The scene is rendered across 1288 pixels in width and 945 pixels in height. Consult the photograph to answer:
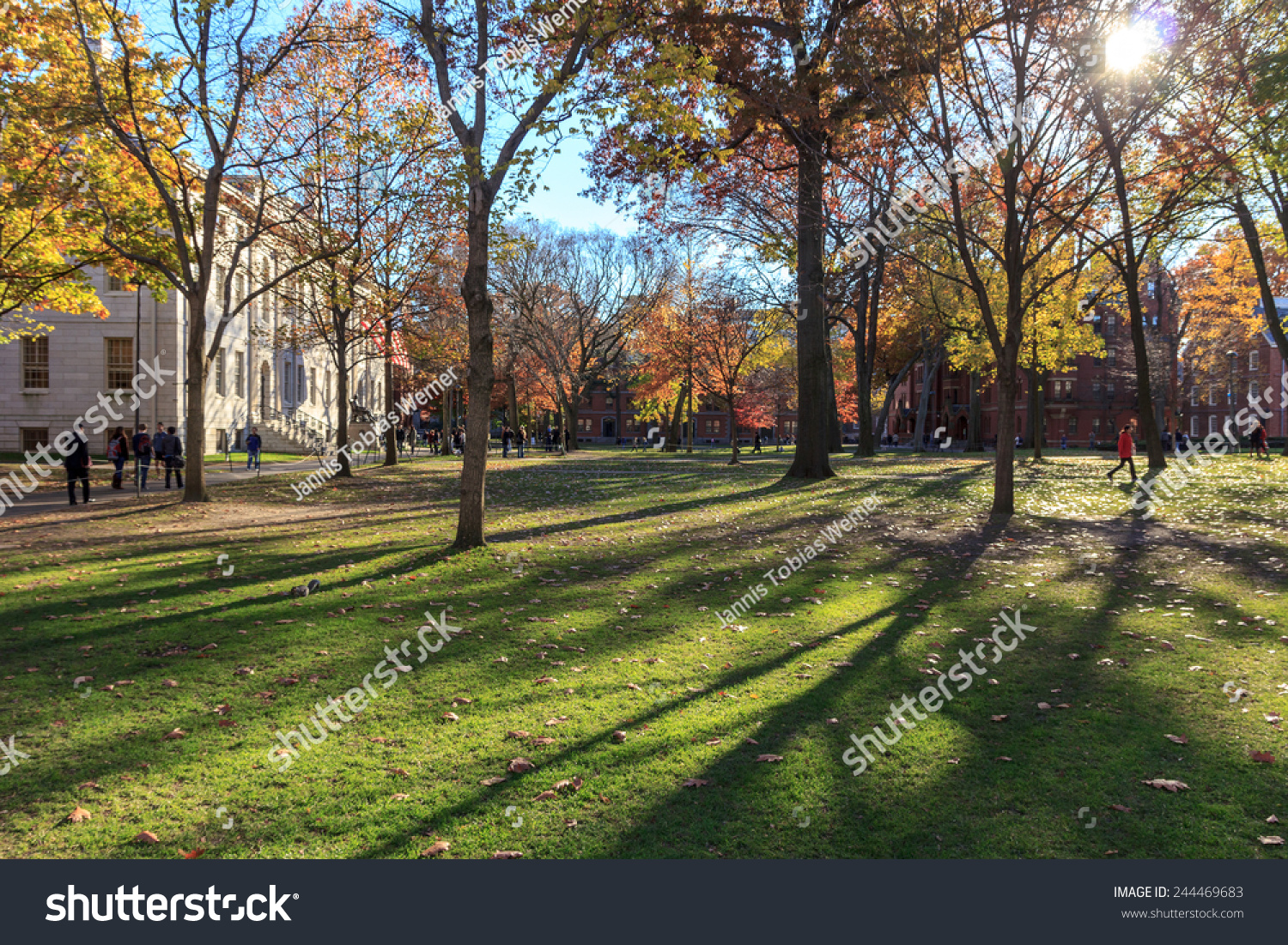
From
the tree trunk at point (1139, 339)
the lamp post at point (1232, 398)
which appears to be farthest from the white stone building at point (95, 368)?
the lamp post at point (1232, 398)

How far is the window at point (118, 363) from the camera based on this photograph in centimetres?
3678

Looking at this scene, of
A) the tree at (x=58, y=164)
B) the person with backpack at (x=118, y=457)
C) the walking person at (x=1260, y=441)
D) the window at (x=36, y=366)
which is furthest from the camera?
the window at (x=36, y=366)

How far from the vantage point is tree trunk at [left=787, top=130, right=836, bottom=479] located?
21.1m

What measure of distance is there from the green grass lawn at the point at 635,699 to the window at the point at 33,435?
30158mm

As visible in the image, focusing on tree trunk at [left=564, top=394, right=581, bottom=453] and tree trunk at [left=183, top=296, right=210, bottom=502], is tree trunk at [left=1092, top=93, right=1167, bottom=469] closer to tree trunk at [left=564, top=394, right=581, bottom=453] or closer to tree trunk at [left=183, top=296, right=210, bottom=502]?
tree trunk at [left=183, top=296, right=210, bottom=502]

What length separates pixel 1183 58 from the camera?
13.9 meters

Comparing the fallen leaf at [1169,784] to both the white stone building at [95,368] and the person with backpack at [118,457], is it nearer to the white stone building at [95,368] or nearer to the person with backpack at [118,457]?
the person with backpack at [118,457]

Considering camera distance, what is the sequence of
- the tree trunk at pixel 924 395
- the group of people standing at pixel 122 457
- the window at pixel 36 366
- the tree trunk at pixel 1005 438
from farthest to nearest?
the tree trunk at pixel 924 395
the window at pixel 36 366
the group of people standing at pixel 122 457
the tree trunk at pixel 1005 438

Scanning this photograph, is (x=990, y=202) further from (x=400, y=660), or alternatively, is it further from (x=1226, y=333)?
(x=1226, y=333)

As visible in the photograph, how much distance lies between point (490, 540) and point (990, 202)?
1940cm

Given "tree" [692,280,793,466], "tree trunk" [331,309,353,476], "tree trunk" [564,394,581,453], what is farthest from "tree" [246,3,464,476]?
"tree trunk" [564,394,581,453]

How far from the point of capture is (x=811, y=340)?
23188 mm

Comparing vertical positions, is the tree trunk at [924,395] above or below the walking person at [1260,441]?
above

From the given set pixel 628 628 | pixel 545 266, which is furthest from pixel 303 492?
pixel 545 266
